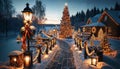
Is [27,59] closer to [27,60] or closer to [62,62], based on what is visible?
[27,60]

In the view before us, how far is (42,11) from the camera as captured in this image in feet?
230

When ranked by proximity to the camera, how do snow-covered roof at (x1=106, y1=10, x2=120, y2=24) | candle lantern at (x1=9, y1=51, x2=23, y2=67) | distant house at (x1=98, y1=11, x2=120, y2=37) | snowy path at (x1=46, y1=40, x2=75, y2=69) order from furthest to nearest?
snow-covered roof at (x1=106, y1=10, x2=120, y2=24) → distant house at (x1=98, y1=11, x2=120, y2=37) → snowy path at (x1=46, y1=40, x2=75, y2=69) → candle lantern at (x1=9, y1=51, x2=23, y2=67)

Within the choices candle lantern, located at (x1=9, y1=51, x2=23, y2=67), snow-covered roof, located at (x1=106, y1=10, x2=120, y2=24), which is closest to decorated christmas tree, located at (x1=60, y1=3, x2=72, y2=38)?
snow-covered roof, located at (x1=106, y1=10, x2=120, y2=24)

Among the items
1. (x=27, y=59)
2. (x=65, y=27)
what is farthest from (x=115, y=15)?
(x=27, y=59)

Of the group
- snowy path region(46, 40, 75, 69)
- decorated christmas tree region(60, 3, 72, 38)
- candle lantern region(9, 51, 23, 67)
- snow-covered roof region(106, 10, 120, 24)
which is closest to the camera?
candle lantern region(9, 51, 23, 67)

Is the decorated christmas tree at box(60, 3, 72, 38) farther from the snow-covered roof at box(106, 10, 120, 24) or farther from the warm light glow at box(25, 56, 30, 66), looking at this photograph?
the warm light glow at box(25, 56, 30, 66)

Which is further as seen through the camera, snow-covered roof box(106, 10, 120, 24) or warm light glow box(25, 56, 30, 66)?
snow-covered roof box(106, 10, 120, 24)

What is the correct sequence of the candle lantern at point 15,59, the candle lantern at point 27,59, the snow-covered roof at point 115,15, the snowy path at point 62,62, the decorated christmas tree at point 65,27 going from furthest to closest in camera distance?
the decorated christmas tree at point 65,27
the snow-covered roof at point 115,15
the snowy path at point 62,62
the candle lantern at point 15,59
the candle lantern at point 27,59

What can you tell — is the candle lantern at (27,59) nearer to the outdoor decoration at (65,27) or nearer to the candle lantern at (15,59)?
the candle lantern at (15,59)

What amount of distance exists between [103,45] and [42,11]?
52554 millimetres

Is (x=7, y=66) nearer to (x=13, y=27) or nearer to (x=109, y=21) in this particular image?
(x=109, y=21)

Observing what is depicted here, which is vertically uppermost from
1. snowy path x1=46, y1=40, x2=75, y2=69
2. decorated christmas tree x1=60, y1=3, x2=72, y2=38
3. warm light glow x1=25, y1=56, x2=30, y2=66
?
decorated christmas tree x1=60, y1=3, x2=72, y2=38

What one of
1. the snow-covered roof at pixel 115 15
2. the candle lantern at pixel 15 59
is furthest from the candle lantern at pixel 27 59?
the snow-covered roof at pixel 115 15

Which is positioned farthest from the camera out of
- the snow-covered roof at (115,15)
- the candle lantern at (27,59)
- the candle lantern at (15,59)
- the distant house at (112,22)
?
the snow-covered roof at (115,15)
